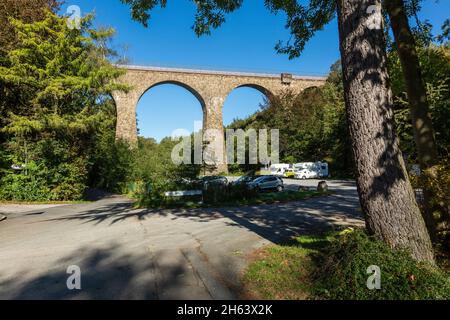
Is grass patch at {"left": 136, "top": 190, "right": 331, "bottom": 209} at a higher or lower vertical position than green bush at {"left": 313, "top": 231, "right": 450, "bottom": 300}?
lower

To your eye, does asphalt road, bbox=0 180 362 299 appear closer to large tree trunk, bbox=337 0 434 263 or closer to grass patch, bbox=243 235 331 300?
grass patch, bbox=243 235 331 300

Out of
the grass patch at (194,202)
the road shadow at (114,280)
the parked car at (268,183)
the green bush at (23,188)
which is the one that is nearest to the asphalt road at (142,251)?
the road shadow at (114,280)

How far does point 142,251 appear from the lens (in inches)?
253

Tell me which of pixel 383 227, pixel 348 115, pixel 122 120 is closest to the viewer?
pixel 383 227

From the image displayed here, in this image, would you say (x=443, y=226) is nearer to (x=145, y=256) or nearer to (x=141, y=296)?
(x=141, y=296)

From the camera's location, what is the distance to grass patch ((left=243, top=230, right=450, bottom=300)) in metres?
3.41

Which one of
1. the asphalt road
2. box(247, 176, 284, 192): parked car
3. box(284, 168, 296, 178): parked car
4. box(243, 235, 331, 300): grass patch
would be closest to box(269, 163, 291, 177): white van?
box(284, 168, 296, 178): parked car

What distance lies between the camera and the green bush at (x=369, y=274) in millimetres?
3379

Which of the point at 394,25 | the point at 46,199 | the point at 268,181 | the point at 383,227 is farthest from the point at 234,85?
the point at 383,227

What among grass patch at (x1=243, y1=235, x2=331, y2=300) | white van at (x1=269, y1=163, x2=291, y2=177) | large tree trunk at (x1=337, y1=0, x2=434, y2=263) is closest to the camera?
large tree trunk at (x1=337, y1=0, x2=434, y2=263)

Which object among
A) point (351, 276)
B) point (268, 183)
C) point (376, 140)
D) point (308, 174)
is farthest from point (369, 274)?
point (308, 174)

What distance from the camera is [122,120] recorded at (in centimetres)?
3647

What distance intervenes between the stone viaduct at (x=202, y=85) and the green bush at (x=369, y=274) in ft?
102
